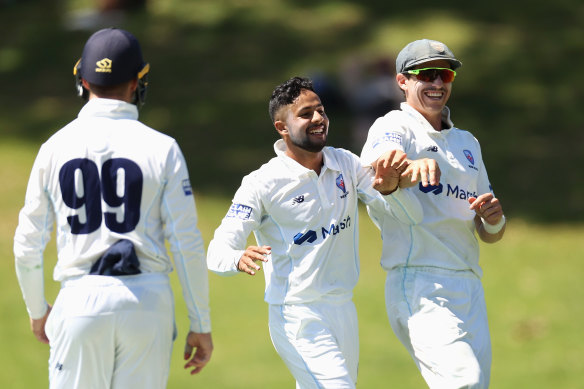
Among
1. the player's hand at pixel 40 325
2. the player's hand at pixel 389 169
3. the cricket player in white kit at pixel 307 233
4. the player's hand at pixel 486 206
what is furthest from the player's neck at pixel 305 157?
the player's hand at pixel 40 325

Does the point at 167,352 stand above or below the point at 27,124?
below

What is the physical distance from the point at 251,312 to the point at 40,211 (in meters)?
7.98

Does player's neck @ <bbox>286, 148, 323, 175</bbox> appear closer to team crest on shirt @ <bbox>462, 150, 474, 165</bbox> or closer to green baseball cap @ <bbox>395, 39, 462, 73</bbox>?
green baseball cap @ <bbox>395, 39, 462, 73</bbox>

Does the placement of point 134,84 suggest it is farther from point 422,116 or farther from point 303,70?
point 303,70

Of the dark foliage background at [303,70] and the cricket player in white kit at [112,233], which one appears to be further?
the dark foliage background at [303,70]

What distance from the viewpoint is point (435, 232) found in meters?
6.10

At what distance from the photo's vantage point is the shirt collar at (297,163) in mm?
5910

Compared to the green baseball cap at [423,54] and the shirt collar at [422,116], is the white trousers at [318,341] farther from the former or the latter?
the green baseball cap at [423,54]

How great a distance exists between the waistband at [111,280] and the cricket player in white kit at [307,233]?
1.27 feet

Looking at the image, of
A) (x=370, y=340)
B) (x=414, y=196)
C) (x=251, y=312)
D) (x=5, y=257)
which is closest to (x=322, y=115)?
(x=414, y=196)

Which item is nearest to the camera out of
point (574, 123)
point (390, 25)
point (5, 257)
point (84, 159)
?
point (84, 159)

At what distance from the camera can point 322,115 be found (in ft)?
19.5

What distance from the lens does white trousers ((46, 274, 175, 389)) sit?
526cm

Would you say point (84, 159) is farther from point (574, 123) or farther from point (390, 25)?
point (390, 25)
